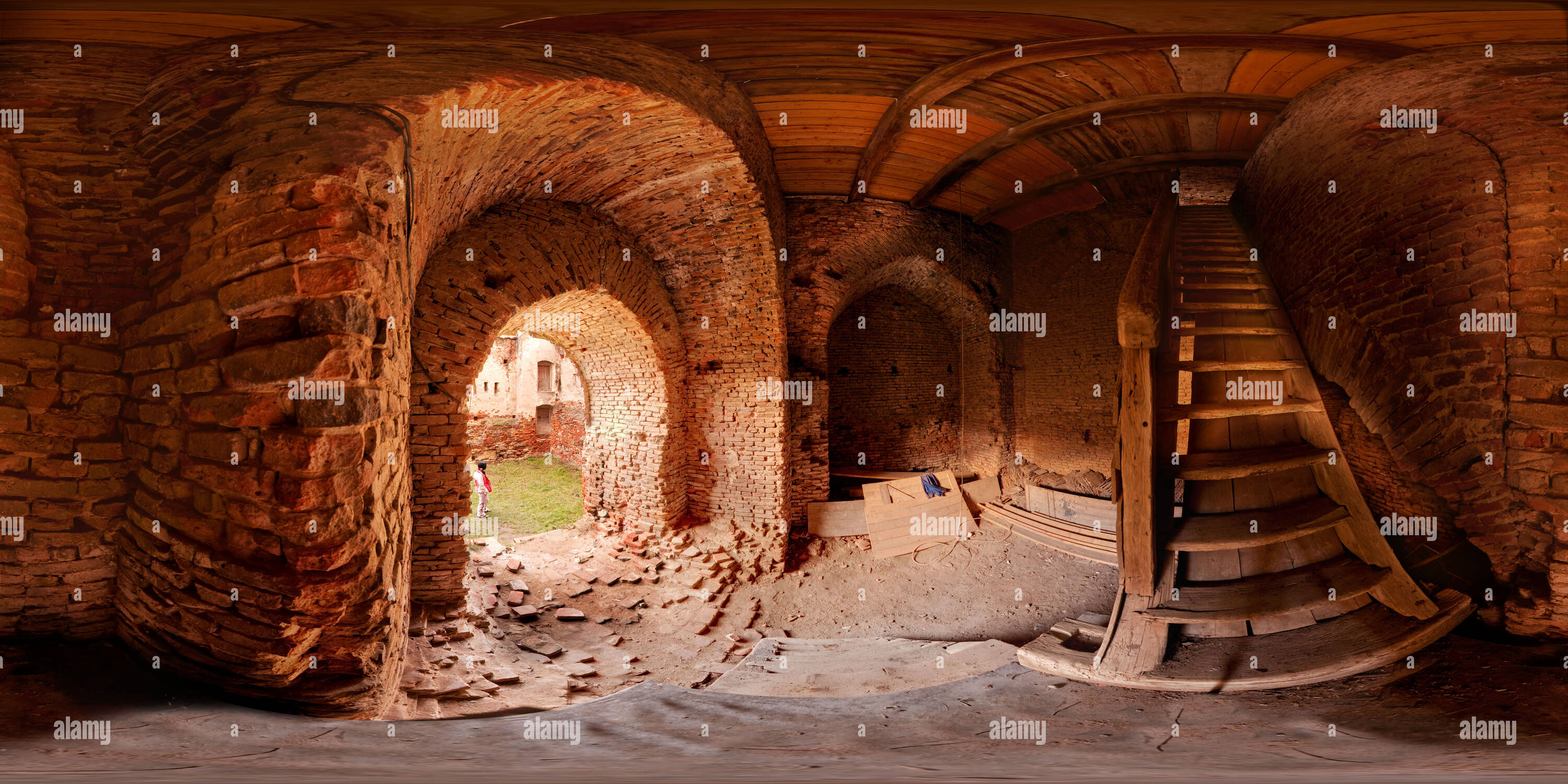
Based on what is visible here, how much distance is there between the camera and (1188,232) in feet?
19.0

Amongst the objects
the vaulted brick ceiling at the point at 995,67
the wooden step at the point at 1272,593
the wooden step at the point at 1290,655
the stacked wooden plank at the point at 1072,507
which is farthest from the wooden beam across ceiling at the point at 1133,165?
the wooden step at the point at 1290,655

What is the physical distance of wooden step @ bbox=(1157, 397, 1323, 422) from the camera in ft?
11.3

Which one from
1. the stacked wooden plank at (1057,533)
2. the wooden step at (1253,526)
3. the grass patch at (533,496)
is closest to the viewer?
the wooden step at (1253,526)

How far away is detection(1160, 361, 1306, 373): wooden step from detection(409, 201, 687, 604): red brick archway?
4.98 meters

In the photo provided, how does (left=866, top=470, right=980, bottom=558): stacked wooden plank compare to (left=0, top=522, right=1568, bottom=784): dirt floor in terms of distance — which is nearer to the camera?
(left=0, top=522, right=1568, bottom=784): dirt floor

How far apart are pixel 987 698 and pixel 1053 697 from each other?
32cm

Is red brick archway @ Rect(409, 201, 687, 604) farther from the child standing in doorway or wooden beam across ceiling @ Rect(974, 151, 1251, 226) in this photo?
wooden beam across ceiling @ Rect(974, 151, 1251, 226)

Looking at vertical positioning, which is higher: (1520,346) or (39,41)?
(39,41)

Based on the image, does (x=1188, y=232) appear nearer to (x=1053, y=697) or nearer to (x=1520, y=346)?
(x=1520, y=346)

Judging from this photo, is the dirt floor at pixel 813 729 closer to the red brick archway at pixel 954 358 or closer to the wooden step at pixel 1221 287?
the wooden step at pixel 1221 287

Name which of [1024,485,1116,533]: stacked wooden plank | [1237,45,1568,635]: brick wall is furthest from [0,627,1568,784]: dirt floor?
[1024,485,1116,533]: stacked wooden plank

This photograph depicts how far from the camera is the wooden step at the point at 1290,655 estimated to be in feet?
8.85

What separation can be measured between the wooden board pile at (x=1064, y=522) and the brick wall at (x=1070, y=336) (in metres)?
1.25

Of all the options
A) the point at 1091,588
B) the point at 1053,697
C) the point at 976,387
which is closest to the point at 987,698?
the point at 1053,697
